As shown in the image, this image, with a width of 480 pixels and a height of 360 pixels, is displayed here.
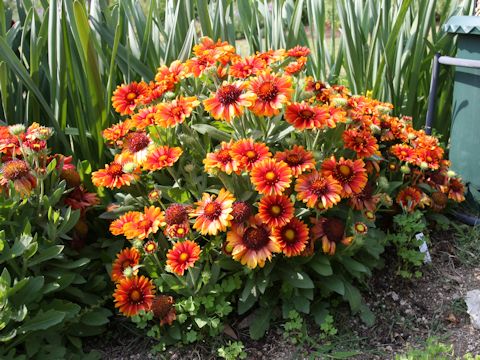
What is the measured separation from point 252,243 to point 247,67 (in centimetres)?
60

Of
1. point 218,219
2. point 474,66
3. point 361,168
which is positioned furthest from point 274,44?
point 218,219

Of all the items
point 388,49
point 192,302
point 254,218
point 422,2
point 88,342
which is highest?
point 422,2

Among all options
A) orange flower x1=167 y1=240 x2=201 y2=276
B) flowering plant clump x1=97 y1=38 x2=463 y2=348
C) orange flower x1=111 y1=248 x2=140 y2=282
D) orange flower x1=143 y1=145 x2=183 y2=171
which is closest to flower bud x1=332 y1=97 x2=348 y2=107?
flowering plant clump x1=97 y1=38 x2=463 y2=348

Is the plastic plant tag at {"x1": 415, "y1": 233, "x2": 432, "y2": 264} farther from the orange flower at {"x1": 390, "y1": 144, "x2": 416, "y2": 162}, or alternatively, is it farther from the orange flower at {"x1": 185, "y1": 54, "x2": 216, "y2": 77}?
the orange flower at {"x1": 185, "y1": 54, "x2": 216, "y2": 77}

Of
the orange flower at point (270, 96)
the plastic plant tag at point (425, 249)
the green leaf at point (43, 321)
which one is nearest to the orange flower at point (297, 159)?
the orange flower at point (270, 96)

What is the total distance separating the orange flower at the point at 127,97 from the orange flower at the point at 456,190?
1.22 m

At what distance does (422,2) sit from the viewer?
2.49m

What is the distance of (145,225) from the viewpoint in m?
1.59

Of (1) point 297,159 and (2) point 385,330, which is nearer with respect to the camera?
(1) point 297,159

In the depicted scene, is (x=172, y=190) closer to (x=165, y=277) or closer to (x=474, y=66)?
(x=165, y=277)

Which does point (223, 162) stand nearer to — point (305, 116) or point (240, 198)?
point (240, 198)

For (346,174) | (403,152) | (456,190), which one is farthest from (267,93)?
(456,190)

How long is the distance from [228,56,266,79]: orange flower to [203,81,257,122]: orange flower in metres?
0.16

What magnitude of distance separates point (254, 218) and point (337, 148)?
1.57ft
